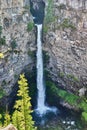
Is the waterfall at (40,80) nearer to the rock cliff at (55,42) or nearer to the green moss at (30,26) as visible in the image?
the rock cliff at (55,42)

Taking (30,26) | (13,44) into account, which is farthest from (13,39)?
(30,26)

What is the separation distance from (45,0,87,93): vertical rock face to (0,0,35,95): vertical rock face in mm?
2208

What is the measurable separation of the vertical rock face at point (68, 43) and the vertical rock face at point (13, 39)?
2208 millimetres

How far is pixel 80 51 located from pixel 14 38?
18.5ft

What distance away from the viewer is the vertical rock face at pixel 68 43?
98.7 ft

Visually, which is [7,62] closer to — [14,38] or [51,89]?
[14,38]

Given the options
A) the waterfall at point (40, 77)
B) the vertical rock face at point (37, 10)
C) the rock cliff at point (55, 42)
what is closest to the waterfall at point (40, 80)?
the waterfall at point (40, 77)

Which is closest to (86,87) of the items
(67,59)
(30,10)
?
(67,59)

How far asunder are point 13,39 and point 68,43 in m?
4.67

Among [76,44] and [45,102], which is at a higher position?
[76,44]

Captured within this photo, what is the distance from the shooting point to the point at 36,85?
111 ft

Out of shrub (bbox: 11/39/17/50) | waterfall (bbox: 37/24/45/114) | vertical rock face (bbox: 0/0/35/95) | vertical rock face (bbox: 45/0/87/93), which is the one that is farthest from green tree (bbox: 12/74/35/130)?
waterfall (bbox: 37/24/45/114)

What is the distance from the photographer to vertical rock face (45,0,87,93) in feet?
98.7

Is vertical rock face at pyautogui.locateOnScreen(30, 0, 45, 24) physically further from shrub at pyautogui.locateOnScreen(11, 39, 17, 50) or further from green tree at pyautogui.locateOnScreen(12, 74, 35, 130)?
green tree at pyautogui.locateOnScreen(12, 74, 35, 130)
